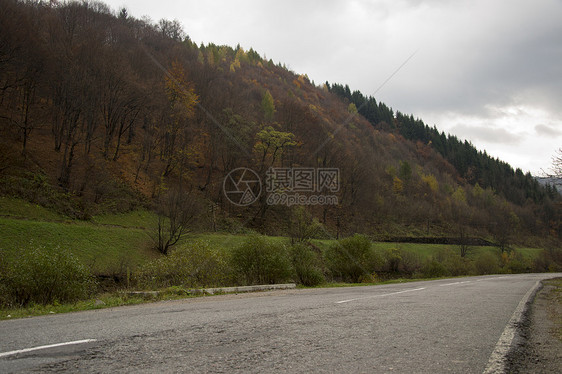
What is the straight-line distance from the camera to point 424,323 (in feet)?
20.6

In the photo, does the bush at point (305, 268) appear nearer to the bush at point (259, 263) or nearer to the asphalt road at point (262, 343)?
the bush at point (259, 263)

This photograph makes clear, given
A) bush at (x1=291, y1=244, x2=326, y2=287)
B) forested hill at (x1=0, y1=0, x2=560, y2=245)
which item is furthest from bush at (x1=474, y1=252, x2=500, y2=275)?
bush at (x1=291, y1=244, x2=326, y2=287)

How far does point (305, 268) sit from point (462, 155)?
155 meters

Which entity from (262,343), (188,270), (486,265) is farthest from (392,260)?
(262,343)

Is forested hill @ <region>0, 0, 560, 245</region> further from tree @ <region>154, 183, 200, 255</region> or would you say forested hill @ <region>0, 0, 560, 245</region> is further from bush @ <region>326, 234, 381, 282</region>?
bush @ <region>326, 234, 381, 282</region>

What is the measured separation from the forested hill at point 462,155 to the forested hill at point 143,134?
67.9 m

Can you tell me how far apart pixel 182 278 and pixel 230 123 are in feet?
120

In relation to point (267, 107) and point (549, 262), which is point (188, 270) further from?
point (549, 262)

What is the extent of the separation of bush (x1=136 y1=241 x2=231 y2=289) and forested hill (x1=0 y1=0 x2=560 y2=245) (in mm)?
14085

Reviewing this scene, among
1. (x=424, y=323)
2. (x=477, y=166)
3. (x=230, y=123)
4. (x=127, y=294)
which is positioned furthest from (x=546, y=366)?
(x=477, y=166)

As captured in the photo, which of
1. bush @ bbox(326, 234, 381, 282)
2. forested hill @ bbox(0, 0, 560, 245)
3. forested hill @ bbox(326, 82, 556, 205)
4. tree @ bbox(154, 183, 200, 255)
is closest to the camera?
tree @ bbox(154, 183, 200, 255)

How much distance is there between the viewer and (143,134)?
164 feet

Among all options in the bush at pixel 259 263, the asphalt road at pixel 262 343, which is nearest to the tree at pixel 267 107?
the bush at pixel 259 263

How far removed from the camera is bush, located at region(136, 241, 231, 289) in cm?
1856
